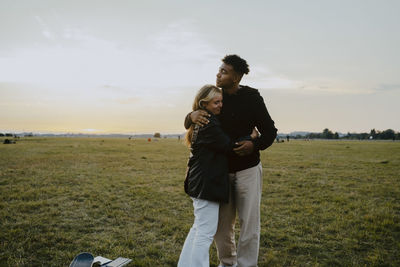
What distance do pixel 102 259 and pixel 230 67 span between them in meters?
3.27

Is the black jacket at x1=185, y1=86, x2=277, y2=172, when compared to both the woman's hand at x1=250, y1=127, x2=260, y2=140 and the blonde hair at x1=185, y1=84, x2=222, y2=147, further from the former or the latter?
the blonde hair at x1=185, y1=84, x2=222, y2=147

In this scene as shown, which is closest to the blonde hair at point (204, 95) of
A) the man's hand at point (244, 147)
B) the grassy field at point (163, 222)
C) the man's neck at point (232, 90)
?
the man's neck at point (232, 90)

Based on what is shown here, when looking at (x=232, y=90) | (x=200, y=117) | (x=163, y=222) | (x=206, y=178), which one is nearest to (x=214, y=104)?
(x=200, y=117)

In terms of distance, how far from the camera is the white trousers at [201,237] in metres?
2.68

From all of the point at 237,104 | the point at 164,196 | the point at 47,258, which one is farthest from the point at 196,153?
the point at 164,196

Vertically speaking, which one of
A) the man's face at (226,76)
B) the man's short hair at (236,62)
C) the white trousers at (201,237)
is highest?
the man's short hair at (236,62)

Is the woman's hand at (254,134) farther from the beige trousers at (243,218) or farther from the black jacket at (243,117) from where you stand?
the beige trousers at (243,218)

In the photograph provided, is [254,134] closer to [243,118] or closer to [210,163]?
[243,118]

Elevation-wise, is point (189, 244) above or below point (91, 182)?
above

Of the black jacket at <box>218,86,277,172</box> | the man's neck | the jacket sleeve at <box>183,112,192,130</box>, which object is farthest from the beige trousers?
the man's neck

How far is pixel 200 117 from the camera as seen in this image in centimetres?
271

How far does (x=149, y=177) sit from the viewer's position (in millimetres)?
11336

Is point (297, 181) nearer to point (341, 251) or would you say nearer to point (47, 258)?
point (341, 251)

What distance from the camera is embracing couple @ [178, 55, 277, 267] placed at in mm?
2711
